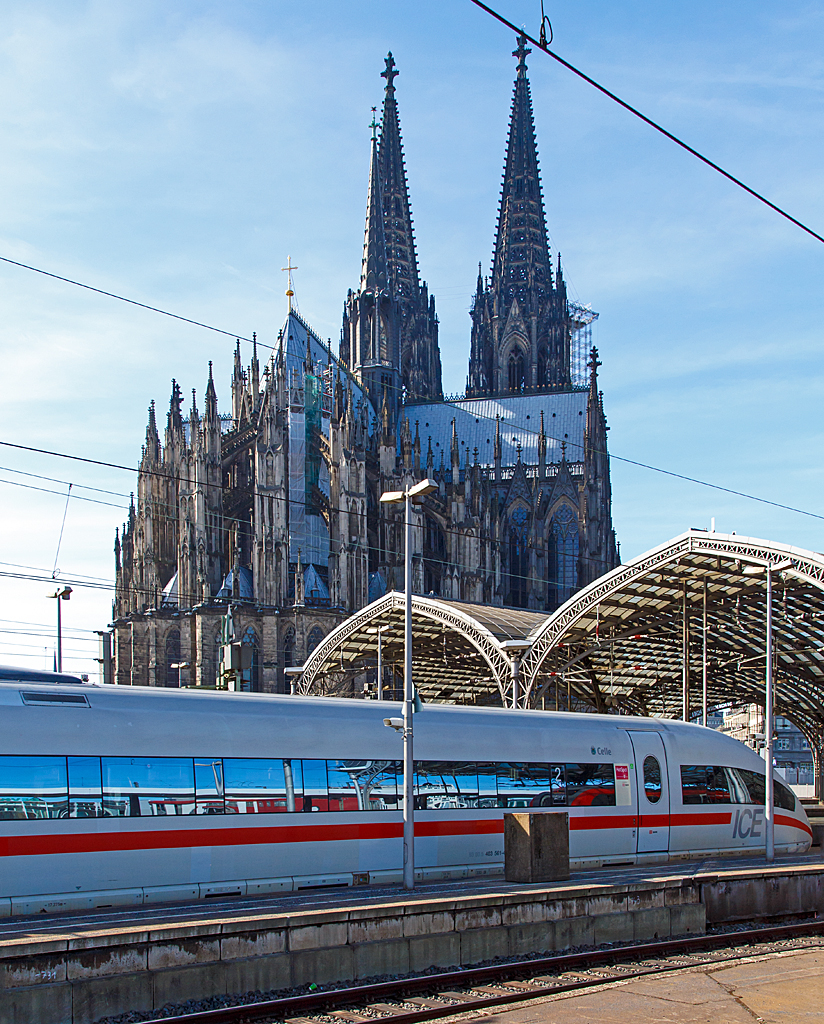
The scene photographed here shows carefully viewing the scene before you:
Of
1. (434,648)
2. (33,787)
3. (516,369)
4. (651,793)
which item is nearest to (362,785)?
(33,787)

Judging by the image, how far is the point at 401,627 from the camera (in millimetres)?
47875

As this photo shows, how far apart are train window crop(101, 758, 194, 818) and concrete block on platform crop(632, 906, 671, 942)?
21.8ft

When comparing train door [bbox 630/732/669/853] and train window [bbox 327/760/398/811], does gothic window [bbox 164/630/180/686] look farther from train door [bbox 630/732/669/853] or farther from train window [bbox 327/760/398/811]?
train window [bbox 327/760/398/811]

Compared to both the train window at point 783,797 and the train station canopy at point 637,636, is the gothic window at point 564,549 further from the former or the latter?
the train window at point 783,797

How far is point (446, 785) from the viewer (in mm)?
19469

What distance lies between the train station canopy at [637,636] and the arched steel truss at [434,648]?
0.27 ft

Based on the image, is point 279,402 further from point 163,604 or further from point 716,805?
point 716,805

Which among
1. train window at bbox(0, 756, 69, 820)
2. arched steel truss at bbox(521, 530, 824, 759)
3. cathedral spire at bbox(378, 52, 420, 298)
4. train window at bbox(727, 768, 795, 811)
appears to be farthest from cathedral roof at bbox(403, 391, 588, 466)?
train window at bbox(0, 756, 69, 820)

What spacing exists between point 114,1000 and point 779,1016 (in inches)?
264

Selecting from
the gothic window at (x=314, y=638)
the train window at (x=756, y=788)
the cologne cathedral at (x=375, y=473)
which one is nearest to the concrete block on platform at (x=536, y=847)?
the train window at (x=756, y=788)

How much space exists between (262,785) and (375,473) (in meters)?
61.0

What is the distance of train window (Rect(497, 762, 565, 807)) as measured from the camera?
2027 cm

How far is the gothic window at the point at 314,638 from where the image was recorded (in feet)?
220

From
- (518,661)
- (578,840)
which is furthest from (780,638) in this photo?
(578,840)
